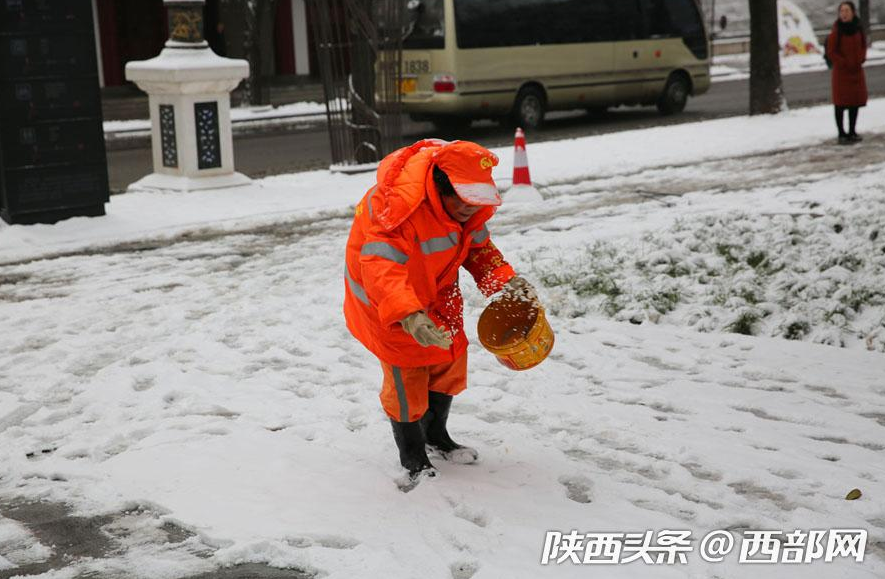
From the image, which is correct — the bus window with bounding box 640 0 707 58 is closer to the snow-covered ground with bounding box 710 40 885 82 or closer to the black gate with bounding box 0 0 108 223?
the snow-covered ground with bounding box 710 40 885 82

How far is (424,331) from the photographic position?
4148mm

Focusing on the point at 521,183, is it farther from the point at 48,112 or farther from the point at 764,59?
the point at 764,59

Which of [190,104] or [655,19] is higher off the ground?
[655,19]

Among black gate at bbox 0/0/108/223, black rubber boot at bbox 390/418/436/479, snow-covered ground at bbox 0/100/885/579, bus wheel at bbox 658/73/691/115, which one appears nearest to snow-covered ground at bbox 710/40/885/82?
bus wheel at bbox 658/73/691/115

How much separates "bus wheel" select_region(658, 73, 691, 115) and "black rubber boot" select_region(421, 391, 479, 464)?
1618 centimetres

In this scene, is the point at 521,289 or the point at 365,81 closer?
the point at 521,289

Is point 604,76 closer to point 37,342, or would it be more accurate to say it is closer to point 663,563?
point 37,342

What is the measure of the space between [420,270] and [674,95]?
16.7 meters

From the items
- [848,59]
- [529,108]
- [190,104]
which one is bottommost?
[529,108]

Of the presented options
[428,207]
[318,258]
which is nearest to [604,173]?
[318,258]

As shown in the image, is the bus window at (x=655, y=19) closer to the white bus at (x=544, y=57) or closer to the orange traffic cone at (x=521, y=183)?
the white bus at (x=544, y=57)

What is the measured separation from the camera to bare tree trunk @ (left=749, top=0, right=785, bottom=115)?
17.0m

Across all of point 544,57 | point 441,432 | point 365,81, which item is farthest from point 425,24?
point 441,432

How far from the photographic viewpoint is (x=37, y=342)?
6.87 m
